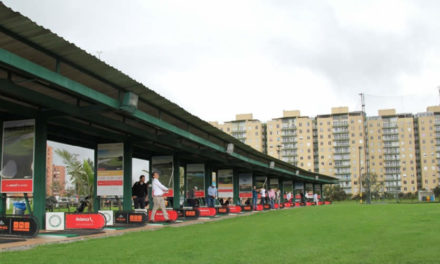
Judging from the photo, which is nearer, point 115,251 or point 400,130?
point 115,251

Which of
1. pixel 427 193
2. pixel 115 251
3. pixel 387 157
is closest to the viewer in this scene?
pixel 115 251

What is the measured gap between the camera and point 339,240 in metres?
9.74

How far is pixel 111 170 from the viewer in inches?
696

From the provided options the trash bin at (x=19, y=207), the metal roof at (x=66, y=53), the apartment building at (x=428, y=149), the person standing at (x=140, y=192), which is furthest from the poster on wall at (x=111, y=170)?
the apartment building at (x=428, y=149)

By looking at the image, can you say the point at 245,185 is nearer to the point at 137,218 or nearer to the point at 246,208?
the point at 246,208

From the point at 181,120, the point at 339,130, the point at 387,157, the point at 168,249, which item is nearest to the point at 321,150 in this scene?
the point at 339,130

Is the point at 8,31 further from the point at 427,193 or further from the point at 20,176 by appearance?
the point at 427,193

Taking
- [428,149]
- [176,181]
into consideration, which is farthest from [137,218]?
[428,149]

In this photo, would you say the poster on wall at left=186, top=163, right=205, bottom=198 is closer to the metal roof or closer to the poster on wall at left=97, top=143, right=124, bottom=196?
the poster on wall at left=97, top=143, right=124, bottom=196

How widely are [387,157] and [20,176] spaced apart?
15087cm

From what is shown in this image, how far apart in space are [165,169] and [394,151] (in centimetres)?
14135

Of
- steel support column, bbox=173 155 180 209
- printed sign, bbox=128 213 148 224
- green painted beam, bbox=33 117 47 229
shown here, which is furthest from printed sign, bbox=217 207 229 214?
green painted beam, bbox=33 117 47 229

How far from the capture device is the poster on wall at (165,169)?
23.2 m

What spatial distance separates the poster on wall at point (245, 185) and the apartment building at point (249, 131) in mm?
125382
